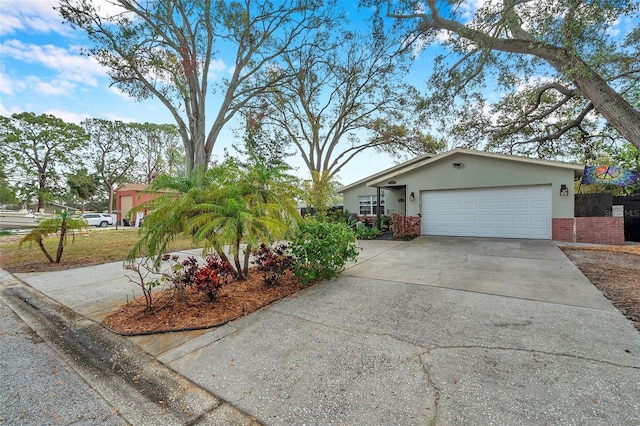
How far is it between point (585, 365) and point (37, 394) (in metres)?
4.43

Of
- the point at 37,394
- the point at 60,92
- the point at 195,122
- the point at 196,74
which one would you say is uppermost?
the point at 196,74

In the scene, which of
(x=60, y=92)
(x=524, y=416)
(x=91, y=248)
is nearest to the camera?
(x=524, y=416)

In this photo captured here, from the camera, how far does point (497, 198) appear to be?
10484 mm

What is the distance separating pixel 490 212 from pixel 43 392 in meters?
12.3

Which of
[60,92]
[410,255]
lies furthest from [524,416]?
[60,92]

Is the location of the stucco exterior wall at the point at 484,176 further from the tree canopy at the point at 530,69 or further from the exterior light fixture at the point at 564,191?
the tree canopy at the point at 530,69

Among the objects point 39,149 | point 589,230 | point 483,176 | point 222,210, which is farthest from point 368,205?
point 39,149

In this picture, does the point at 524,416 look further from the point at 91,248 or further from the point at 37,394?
the point at 91,248

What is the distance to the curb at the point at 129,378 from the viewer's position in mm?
1873

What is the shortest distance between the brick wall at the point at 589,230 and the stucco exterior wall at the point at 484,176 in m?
0.38

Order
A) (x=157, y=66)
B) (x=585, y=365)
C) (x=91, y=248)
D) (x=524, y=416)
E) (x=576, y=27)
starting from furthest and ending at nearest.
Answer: (x=157, y=66), (x=91, y=248), (x=576, y=27), (x=585, y=365), (x=524, y=416)

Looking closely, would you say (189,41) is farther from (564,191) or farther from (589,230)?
(589,230)

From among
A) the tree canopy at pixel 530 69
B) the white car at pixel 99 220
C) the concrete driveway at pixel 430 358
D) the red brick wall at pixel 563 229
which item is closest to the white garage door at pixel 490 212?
the red brick wall at pixel 563 229

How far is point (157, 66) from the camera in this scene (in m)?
11.7
